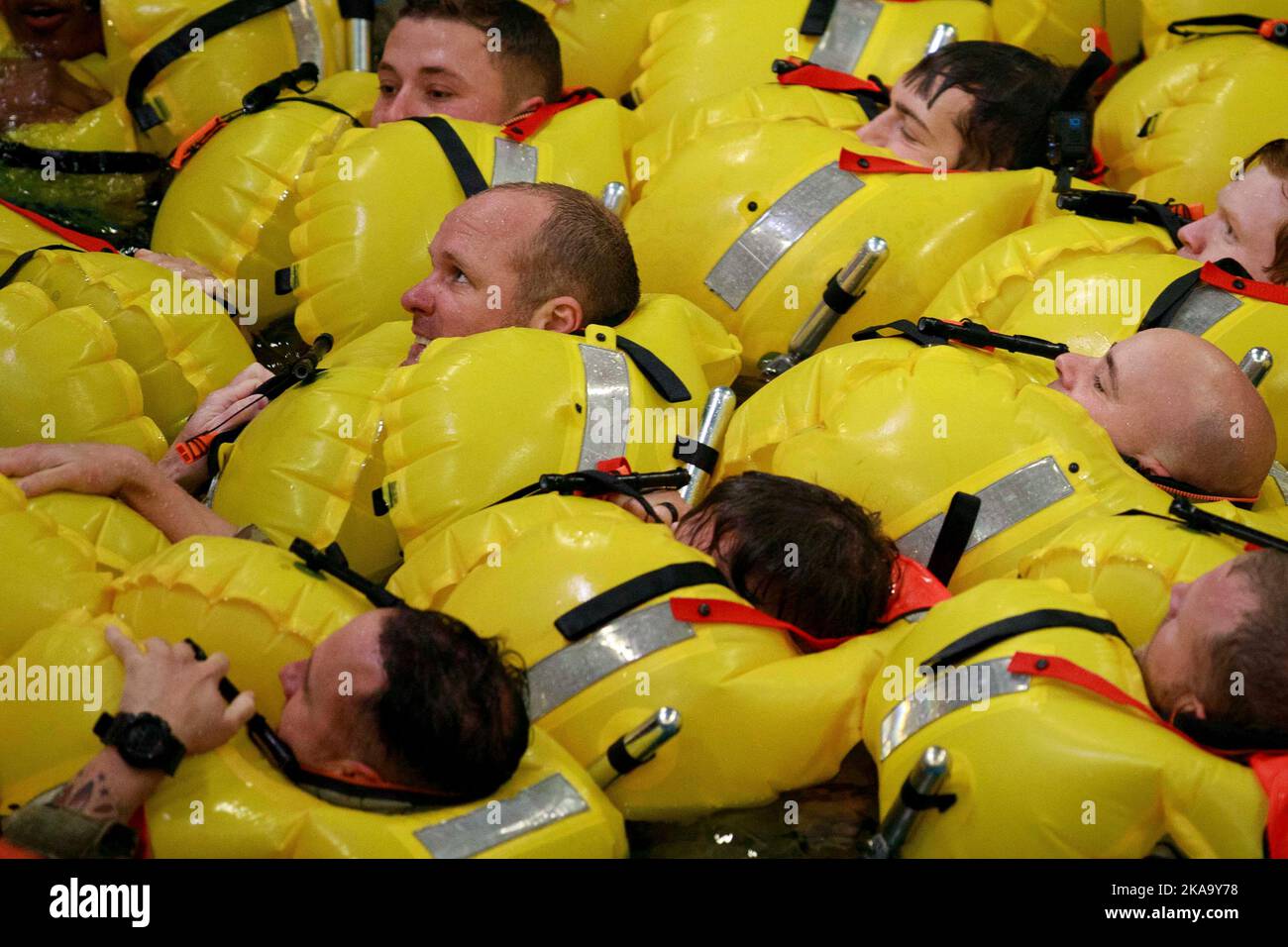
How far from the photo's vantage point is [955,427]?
7.54 feet

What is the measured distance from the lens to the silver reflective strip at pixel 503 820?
1.73 metres

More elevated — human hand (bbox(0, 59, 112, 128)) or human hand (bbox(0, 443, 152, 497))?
human hand (bbox(0, 59, 112, 128))

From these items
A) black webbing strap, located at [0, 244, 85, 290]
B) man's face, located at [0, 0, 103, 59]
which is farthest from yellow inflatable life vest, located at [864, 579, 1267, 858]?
man's face, located at [0, 0, 103, 59]

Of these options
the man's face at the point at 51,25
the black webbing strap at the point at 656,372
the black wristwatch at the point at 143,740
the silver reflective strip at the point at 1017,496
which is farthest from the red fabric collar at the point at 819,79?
the black wristwatch at the point at 143,740

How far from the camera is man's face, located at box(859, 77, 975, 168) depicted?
2975mm

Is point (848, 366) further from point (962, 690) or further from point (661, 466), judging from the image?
point (962, 690)

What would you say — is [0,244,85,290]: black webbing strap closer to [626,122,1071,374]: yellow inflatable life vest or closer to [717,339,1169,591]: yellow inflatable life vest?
[626,122,1071,374]: yellow inflatable life vest

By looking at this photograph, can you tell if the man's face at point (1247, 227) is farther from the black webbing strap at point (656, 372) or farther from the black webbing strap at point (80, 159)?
the black webbing strap at point (80, 159)

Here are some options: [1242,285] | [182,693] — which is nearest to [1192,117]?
[1242,285]

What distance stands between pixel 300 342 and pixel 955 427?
51.4 inches

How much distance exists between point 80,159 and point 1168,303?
2072 millimetres

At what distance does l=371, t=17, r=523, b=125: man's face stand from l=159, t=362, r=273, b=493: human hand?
0.72 metres
